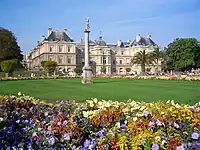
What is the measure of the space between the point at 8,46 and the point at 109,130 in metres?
56.8

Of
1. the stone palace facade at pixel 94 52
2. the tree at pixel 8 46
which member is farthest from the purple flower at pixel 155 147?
the stone palace facade at pixel 94 52

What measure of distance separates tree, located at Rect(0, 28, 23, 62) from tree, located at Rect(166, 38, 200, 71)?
35.3 meters

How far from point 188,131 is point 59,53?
86787 mm

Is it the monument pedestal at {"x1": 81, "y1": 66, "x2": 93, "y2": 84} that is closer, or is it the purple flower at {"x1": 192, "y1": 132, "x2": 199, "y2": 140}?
the purple flower at {"x1": 192, "y1": 132, "x2": 199, "y2": 140}

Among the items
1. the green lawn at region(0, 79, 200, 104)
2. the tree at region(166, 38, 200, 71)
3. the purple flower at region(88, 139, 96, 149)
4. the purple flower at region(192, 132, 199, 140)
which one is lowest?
the green lawn at region(0, 79, 200, 104)

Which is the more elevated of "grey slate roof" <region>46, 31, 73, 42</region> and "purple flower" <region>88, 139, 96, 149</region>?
"grey slate roof" <region>46, 31, 73, 42</region>

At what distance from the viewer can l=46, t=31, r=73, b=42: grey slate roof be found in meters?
87.7

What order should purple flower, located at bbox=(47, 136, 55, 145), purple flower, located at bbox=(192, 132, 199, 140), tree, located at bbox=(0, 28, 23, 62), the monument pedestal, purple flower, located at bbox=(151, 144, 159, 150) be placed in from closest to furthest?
purple flower, located at bbox=(151, 144, 159, 150) → purple flower, located at bbox=(192, 132, 199, 140) → purple flower, located at bbox=(47, 136, 55, 145) → the monument pedestal → tree, located at bbox=(0, 28, 23, 62)

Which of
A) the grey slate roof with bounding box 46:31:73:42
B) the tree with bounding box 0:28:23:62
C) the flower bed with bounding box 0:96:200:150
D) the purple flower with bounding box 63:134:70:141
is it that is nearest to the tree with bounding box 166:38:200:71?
the grey slate roof with bounding box 46:31:73:42

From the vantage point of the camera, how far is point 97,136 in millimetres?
3857

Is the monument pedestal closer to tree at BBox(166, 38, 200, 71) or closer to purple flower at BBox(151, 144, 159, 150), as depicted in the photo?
purple flower at BBox(151, 144, 159, 150)

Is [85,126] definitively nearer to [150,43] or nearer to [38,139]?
[38,139]

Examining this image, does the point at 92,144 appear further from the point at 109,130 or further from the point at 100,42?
the point at 100,42

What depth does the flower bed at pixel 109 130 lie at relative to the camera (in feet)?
11.2
